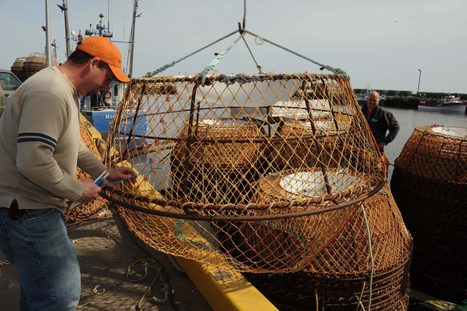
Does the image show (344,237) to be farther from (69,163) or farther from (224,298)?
(69,163)

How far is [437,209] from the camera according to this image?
156 inches

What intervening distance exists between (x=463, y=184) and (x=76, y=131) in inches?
150

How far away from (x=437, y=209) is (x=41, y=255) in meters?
3.87

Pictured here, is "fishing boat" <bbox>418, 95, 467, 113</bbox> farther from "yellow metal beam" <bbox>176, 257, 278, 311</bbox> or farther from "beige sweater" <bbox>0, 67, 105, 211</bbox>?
"beige sweater" <bbox>0, 67, 105, 211</bbox>

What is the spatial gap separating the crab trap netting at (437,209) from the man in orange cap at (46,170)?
142 inches

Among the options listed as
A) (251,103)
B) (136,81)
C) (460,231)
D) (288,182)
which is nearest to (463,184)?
(460,231)

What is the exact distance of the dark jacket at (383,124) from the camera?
532 centimetres

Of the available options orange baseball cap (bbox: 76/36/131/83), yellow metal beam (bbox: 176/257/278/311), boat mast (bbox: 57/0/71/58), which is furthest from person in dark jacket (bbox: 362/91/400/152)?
boat mast (bbox: 57/0/71/58)

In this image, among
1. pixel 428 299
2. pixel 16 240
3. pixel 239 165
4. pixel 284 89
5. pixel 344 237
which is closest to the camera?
pixel 16 240

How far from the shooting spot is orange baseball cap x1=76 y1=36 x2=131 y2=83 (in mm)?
1559

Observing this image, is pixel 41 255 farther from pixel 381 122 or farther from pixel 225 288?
pixel 381 122

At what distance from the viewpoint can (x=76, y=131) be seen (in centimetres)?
157

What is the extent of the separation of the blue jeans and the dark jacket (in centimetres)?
473

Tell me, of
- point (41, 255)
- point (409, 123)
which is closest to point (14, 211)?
point (41, 255)
